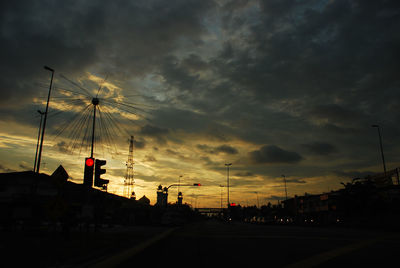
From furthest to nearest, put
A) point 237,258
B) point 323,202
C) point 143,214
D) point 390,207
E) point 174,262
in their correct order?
point 323,202 → point 143,214 → point 390,207 → point 237,258 → point 174,262

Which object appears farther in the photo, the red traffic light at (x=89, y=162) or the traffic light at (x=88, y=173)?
the red traffic light at (x=89, y=162)

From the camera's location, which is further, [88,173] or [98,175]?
[98,175]

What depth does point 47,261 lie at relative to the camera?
10.2m

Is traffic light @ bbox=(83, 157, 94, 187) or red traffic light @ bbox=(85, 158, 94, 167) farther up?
red traffic light @ bbox=(85, 158, 94, 167)

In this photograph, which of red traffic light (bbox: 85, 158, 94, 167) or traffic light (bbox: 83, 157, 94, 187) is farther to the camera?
red traffic light (bbox: 85, 158, 94, 167)

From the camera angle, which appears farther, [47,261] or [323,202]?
[323,202]

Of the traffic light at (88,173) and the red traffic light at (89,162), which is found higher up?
the red traffic light at (89,162)

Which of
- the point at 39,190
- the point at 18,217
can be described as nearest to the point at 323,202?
the point at 39,190

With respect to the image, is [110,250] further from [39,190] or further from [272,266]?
[39,190]

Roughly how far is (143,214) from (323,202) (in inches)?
1925

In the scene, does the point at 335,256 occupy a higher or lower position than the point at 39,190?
lower

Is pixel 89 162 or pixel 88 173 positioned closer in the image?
pixel 88 173

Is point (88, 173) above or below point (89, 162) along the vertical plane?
below

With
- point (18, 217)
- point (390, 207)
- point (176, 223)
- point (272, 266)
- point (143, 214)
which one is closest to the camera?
point (272, 266)
